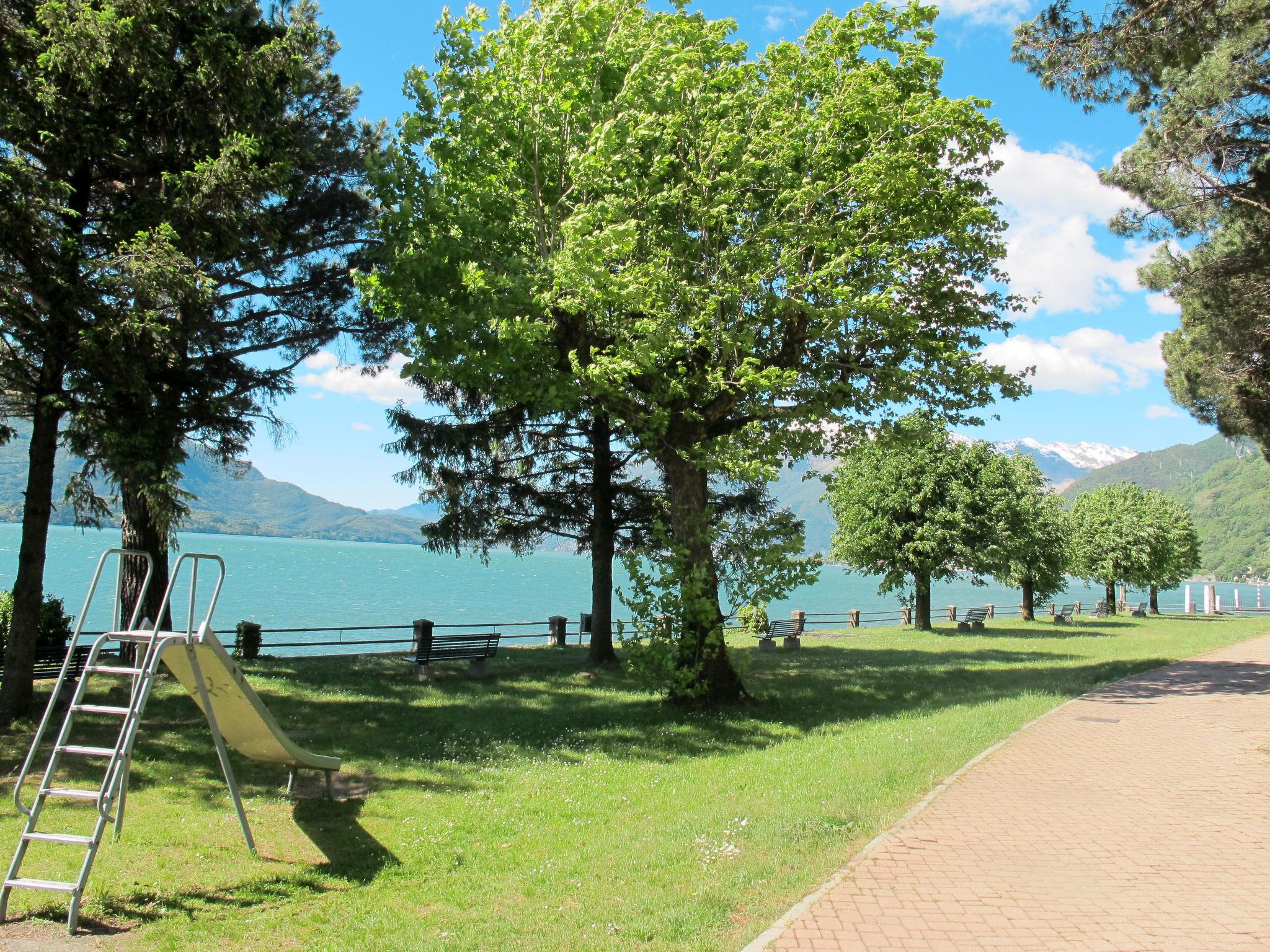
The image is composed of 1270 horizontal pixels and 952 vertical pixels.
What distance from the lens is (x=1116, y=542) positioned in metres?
45.8

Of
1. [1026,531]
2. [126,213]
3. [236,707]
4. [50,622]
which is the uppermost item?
[126,213]

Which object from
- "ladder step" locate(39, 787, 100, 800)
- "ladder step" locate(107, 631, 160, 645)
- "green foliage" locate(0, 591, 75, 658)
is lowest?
"ladder step" locate(39, 787, 100, 800)

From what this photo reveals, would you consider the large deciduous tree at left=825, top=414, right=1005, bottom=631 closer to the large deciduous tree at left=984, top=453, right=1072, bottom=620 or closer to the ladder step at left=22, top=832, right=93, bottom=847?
the large deciduous tree at left=984, top=453, right=1072, bottom=620

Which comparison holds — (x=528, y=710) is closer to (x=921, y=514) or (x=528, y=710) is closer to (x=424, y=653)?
(x=424, y=653)

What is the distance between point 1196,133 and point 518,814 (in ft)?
38.7

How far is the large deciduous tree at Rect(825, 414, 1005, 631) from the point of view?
3153cm

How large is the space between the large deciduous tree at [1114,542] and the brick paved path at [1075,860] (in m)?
39.0

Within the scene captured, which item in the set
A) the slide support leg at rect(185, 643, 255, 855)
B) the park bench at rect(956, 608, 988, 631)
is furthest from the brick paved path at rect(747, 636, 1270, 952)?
the park bench at rect(956, 608, 988, 631)

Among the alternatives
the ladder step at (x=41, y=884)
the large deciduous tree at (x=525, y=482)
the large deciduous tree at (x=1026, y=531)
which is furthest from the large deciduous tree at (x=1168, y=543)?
the ladder step at (x=41, y=884)

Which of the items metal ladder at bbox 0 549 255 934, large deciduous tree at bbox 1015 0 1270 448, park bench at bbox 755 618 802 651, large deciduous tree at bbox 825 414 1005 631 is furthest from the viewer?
large deciduous tree at bbox 825 414 1005 631

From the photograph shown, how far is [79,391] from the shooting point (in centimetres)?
1081

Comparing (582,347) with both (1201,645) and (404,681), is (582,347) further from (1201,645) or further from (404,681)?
(1201,645)

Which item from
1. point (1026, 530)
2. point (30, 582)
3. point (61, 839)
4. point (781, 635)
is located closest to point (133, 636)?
point (61, 839)

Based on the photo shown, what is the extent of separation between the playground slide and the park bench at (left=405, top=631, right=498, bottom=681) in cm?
822
